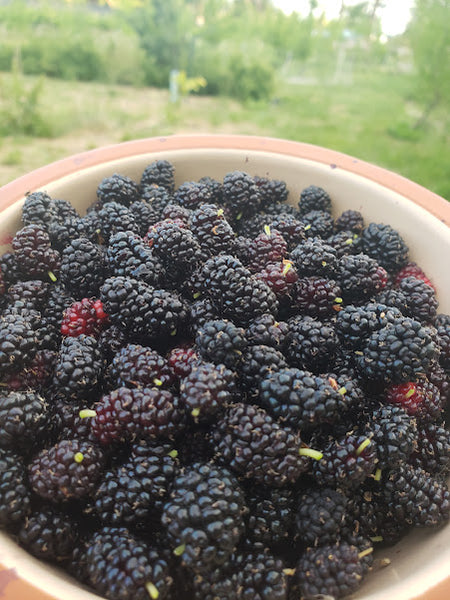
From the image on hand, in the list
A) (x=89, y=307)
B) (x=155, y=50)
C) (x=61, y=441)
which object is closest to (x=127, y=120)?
(x=155, y=50)

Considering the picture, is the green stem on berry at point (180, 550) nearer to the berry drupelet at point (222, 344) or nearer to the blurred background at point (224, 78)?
the berry drupelet at point (222, 344)

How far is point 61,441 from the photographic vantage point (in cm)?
114

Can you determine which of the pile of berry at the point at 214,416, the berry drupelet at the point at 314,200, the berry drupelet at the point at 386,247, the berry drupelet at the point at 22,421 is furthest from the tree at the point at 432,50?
the berry drupelet at the point at 22,421

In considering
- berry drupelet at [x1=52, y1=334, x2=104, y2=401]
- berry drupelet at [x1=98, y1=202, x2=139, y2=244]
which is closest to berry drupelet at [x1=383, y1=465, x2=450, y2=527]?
berry drupelet at [x1=52, y1=334, x2=104, y2=401]

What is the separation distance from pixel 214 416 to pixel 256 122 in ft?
20.4

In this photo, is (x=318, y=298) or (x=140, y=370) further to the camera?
(x=318, y=298)

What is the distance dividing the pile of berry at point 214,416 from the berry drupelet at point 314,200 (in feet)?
1.51

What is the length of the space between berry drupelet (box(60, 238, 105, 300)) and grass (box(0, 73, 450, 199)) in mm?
3342

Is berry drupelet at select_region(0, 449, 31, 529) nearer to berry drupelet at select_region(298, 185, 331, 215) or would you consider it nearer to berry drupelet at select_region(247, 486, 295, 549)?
berry drupelet at select_region(247, 486, 295, 549)

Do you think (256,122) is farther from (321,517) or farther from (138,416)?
(321,517)

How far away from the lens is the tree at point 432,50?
528 centimetres

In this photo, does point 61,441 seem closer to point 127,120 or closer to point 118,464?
point 118,464

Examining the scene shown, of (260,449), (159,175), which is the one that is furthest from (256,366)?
(159,175)

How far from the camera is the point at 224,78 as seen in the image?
7.98 m
